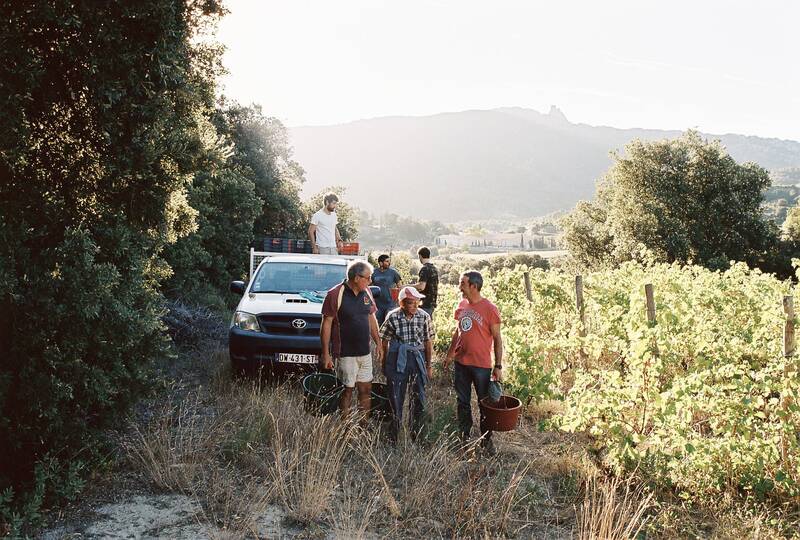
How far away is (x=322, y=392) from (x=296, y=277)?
264cm

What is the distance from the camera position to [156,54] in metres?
4.38

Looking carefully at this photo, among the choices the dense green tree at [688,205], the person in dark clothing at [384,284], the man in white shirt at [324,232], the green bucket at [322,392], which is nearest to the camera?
the green bucket at [322,392]

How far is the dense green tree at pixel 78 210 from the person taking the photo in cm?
380

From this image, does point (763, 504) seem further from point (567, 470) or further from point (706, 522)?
point (567, 470)

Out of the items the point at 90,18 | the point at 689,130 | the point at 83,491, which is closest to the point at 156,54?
the point at 90,18

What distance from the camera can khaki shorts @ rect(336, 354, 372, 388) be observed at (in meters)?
5.82

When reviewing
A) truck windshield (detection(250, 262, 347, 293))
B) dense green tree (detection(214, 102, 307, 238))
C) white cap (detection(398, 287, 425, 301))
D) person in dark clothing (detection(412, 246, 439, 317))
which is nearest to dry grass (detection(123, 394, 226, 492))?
white cap (detection(398, 287, 425, 301))

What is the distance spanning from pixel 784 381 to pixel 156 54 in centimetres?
546

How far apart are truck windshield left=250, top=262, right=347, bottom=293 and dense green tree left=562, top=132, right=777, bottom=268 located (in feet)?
97.9

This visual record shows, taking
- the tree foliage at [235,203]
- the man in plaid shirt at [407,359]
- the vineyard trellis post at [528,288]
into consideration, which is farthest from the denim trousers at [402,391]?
the vineyard trellis post at [528,288]

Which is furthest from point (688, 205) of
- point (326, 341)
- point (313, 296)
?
point (326, 341)

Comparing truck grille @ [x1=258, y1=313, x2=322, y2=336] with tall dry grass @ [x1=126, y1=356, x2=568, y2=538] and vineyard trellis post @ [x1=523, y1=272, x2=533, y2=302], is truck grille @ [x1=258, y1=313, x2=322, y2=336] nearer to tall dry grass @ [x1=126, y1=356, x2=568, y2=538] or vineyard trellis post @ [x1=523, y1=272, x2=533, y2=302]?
tall dry grass @ [x1=126, y1=356, x2=568, y2=538]

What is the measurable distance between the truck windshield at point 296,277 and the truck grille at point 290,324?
95 centimetres

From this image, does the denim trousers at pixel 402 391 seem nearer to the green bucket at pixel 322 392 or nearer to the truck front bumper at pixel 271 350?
the green bucket at pixel 322 392
